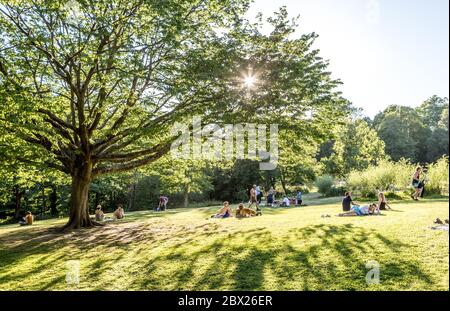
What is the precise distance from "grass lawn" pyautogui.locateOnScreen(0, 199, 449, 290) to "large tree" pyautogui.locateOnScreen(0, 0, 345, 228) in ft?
16.1

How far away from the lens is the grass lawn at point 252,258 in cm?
755

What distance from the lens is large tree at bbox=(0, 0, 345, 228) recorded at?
43.3 feet

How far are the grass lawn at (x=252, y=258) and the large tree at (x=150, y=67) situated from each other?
4910mm

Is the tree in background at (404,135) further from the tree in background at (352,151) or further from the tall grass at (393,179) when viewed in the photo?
the tall grass at (393,179)

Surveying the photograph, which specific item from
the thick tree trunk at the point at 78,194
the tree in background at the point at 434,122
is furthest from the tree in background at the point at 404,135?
the thick tree trunk at the point at 78,194

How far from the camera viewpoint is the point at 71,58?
1314 centimetres

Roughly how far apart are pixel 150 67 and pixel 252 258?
369 inches

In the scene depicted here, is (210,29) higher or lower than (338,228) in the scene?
higher

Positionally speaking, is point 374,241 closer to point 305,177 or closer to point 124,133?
point 124,133

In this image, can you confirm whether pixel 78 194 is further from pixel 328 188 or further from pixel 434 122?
pixel 434 122

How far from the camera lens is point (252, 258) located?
9672 mm

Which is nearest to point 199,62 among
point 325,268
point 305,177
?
point 325,268

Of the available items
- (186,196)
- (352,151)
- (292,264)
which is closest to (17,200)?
(186,196)
